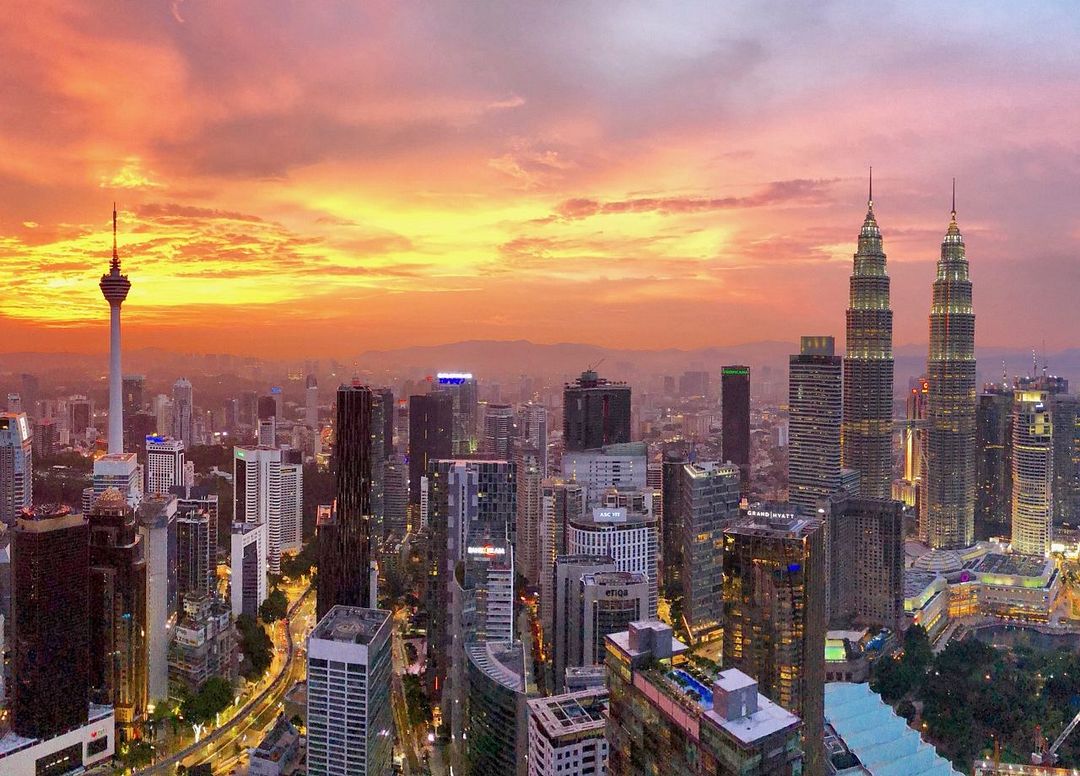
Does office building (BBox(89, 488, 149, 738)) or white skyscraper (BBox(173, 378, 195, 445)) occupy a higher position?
white skyscraper (BBox(173, 378, 195, 445))

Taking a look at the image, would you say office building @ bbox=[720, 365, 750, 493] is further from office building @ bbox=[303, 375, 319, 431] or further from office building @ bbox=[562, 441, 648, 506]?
office building @ bbox=[303, 375, 319, 431]

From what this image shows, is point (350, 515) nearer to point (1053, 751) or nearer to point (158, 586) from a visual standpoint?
point (158, 586)

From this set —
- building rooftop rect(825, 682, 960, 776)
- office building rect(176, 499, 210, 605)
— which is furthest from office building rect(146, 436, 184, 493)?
building rooftop rect(825, 682, 960, 776)

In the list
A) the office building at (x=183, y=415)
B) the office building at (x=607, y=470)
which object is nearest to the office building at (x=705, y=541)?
the office building at (x=607, y=470)

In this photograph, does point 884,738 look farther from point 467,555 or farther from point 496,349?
point 496,349

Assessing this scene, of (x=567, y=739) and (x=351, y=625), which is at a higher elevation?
(x=351, y=625)

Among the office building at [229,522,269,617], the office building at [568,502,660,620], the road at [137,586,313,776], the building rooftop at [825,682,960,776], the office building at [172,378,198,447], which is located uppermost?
the office building at [172,378,198,447]

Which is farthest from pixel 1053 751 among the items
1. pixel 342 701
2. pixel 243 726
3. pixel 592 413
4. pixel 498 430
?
pixel 498 430

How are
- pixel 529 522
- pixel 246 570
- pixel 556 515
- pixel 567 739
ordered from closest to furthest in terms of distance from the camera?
pixel 567 739 < pixel 246 570 < pixel 556 515 < pixel 529 522
